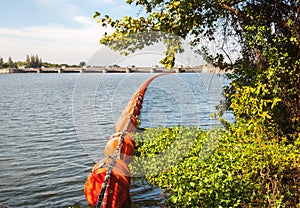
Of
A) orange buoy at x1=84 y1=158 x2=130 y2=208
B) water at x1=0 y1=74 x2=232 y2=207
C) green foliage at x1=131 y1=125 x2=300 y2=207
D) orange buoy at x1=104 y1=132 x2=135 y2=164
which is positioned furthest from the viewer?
orange buoy at x1=104 y1=132 x2=135 y2=164

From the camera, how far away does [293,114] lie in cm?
1035

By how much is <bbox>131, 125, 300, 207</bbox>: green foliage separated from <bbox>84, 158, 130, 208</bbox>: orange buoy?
112 cm

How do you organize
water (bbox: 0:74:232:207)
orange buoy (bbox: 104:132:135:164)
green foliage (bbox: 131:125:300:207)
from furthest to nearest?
orange buoy (bbox: 104:132:135:164)
water (bbox: 0:74:232:207)
green foliage (bbox: 131:125:300:207)

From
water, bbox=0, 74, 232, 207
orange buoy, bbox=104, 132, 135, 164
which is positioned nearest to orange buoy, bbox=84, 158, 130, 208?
water, bbox=0, 74, 232, 207

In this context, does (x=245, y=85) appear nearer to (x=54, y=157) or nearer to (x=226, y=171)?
(x=226, y=171)

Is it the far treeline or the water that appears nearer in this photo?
the far treeline

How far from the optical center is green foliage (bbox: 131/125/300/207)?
6.78 metres

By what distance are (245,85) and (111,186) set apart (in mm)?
5289

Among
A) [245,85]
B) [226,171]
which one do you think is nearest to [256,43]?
[245,85]

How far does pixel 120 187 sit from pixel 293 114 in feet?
19.0

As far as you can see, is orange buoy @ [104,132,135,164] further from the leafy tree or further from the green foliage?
the leafy tree

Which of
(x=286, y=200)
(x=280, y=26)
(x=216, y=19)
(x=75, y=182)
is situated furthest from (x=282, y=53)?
→ (x=75, y=182)

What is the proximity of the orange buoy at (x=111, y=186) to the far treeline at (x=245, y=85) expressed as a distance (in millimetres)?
1181

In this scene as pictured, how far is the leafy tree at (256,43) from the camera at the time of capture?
373 inches
